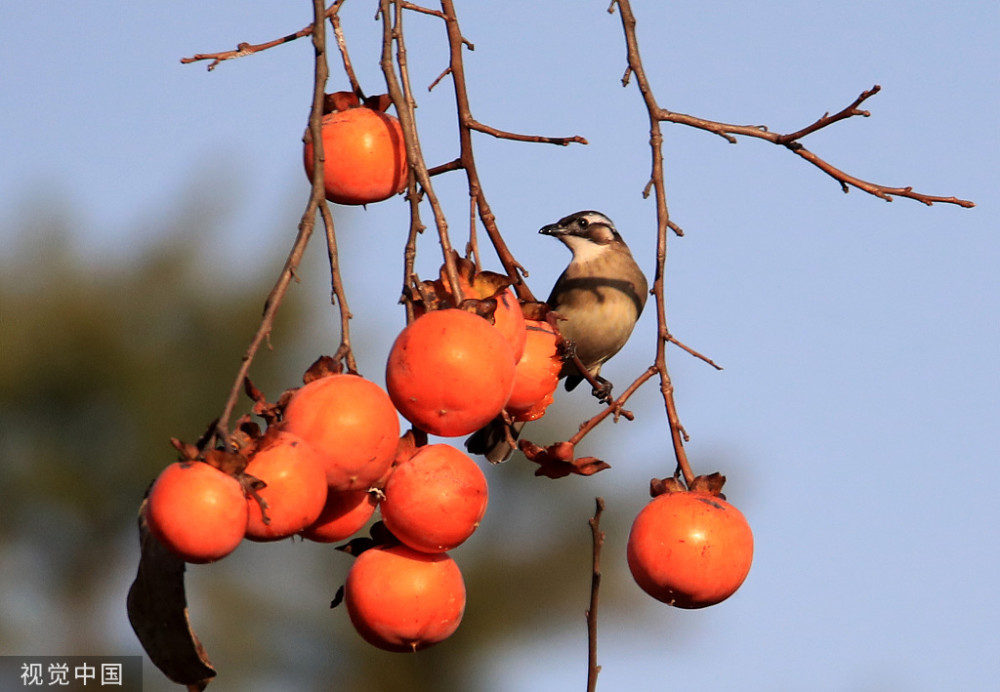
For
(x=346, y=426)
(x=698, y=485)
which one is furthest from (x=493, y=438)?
(x=346, y=426)

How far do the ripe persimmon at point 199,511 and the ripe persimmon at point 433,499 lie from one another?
1.05 ft

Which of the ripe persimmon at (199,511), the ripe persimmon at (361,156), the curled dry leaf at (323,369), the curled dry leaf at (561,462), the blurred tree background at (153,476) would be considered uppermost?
the ripe persimmon at (361,156)

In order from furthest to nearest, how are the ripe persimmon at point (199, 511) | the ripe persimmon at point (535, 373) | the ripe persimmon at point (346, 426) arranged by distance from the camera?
the ripe persimmon at point (535, 373), the ripe persimmon at point (346, 426), the ripe persimmon at point (199, 511)

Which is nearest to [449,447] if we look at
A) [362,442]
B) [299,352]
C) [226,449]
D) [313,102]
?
[362,442]

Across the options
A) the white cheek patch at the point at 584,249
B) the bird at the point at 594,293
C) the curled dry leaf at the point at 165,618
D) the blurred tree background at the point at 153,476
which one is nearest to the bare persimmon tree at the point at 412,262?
the curled dry leaf at the point at 165,618

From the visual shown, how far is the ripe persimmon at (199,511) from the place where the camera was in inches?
71.5

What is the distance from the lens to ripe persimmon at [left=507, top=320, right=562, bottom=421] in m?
2.51

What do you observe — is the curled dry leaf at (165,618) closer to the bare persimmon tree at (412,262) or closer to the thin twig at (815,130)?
the bare persimmon tree at (412,262)

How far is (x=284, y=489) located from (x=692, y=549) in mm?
830

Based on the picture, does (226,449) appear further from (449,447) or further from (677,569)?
(677,569)

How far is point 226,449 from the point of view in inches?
73.3

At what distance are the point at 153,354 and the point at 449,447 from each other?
1195 cm

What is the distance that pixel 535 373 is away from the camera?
8.25 feet

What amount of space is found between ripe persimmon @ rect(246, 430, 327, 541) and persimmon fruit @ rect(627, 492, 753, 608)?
73 cm
